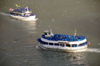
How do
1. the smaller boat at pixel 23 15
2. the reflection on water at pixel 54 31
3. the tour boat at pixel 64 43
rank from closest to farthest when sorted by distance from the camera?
the reflection on water at pixel 54 31 → the tour boat at pixel 64 43 → the smaller boat at pixel 23 15

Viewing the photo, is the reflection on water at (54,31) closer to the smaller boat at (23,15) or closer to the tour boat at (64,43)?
the tour boat at (64,43)

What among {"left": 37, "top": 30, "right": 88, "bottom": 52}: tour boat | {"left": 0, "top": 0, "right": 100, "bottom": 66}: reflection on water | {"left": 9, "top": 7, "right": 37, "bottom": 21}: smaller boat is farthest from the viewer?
{"left": 9, "top": 7, "right": 37, "bottom": 21}: smaller boat

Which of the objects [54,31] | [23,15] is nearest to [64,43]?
[54,31]

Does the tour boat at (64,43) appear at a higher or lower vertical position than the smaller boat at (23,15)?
lower

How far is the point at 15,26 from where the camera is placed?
285 feet

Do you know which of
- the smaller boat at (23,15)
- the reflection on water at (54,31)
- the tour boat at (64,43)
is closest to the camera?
the reflection on water at (54,31)

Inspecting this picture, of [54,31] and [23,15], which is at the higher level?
[23,15]

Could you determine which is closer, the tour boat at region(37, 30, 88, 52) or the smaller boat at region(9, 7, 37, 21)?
the tour boat at region(37, 30, 88, 52)

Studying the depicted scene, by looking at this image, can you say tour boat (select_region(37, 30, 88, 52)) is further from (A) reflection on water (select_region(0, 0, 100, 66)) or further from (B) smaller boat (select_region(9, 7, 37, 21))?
(B) smaller boat (select_region(9, 7, 37, 21))

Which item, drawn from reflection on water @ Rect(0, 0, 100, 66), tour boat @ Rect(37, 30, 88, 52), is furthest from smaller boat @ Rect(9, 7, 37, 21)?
tour boat @ Rect(37, 30, 88, 52)

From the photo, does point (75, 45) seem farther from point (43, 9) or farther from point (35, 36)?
point (43, 9)

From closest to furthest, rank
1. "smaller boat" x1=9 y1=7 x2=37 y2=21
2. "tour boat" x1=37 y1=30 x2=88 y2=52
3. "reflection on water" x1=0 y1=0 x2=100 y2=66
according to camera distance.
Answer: "reflection on water" x1=0 y1=0 x2=100 y2=66
"tour boat" x1=37 y1=30 x2=88 y2=52
"smaller boat" x1=9 y1=7 x2=37 y2=21

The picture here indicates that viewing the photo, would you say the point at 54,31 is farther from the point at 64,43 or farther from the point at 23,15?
the point at 23,15

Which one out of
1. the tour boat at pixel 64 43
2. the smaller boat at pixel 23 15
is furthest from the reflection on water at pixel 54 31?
the smaller boat at pixel 23 15
